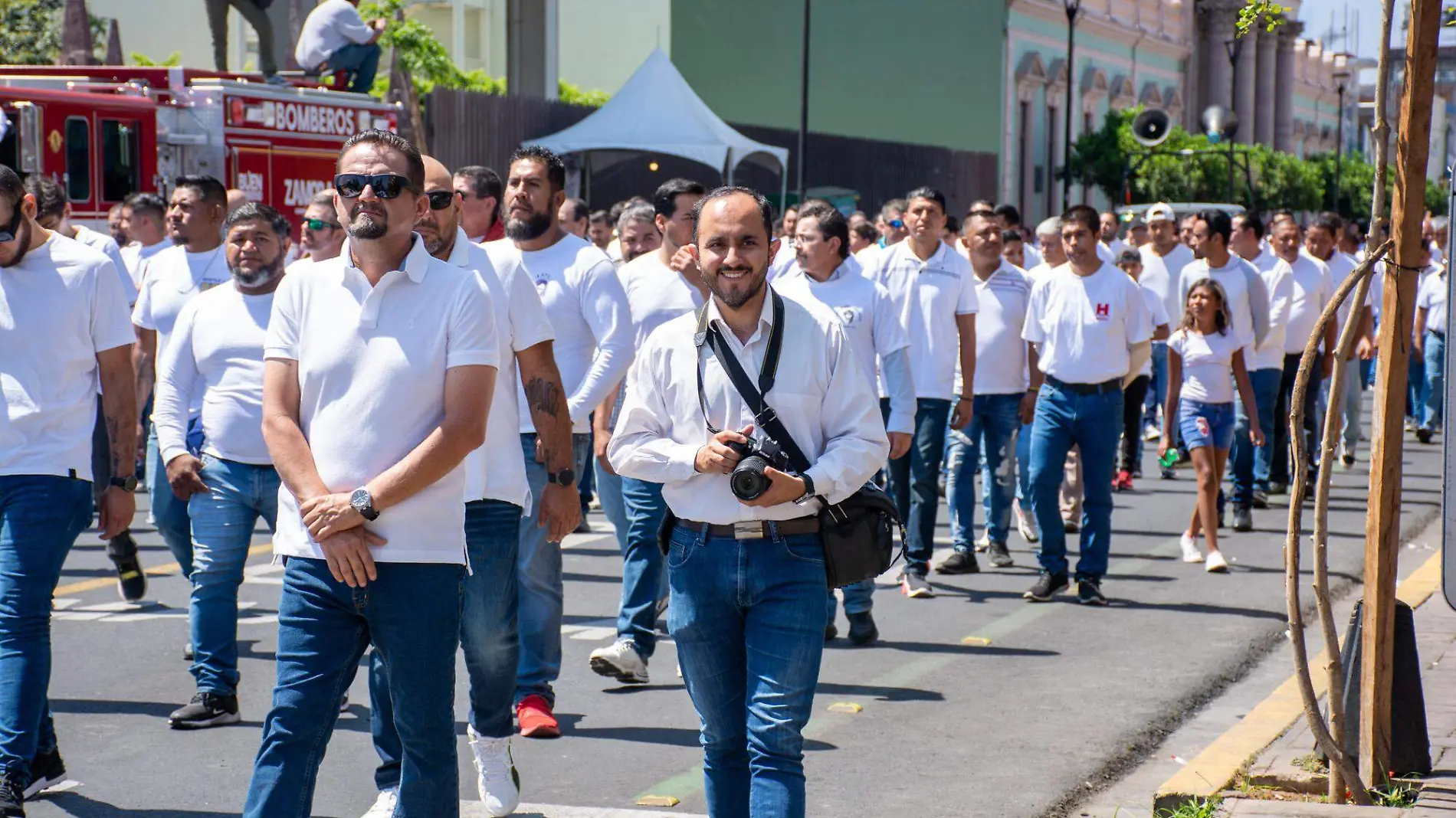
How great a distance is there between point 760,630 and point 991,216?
22.2ft

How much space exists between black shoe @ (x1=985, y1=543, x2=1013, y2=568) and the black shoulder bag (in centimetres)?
621

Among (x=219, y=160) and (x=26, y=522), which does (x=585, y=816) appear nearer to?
(x=26, y=522)

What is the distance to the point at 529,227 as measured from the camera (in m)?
6.84

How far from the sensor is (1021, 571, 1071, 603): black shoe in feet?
31.4

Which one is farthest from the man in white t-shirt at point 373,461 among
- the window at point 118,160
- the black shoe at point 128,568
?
the window at point 118,160

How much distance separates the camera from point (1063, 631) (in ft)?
28.8

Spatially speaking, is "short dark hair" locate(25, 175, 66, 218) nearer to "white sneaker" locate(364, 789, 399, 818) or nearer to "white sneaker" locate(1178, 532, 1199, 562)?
"white sneaker" locate(364, 789, 399, 818)

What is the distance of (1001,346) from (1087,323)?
0.90m

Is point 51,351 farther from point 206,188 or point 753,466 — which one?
point 206,188

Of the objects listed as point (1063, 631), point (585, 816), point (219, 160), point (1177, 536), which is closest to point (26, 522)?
point (585, 816)

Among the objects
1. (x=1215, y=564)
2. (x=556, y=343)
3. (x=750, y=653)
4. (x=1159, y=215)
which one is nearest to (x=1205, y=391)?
(x=1215, y=564)

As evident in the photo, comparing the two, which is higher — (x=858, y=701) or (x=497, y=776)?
(x=497, y=776)

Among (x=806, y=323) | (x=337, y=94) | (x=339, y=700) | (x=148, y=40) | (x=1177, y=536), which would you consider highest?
(x=148, y=40)

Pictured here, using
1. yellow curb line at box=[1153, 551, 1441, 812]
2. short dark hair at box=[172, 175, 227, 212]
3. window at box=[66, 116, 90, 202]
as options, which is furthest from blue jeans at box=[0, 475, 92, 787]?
window at box=[66, 116, 90, 202]
